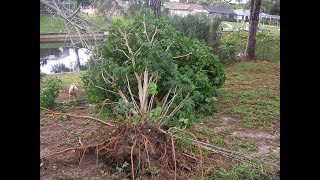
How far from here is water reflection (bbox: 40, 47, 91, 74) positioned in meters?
14.6

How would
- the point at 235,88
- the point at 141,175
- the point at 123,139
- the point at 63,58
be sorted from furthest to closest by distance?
the point at 63,58 → the point at 235,88 → the point at 123,139 → the point at 141,175

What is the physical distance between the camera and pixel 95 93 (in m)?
5.59

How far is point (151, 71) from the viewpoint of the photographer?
4.97 meters

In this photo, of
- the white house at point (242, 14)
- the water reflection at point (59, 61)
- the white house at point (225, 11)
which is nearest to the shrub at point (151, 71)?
the water reflection at point (59, 61)

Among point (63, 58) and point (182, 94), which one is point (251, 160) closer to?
point (182, 94)

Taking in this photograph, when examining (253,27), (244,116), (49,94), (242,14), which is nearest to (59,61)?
(253,27)

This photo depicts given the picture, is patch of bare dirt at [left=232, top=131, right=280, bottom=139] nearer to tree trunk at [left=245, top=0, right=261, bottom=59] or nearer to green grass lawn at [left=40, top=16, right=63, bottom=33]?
green grass lawn at [left=40, top=16, right=63, bottom=33]

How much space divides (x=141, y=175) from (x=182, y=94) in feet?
6.50

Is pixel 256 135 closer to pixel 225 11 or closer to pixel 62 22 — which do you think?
pixel 62 22

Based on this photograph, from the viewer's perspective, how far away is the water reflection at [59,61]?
14578 mm
